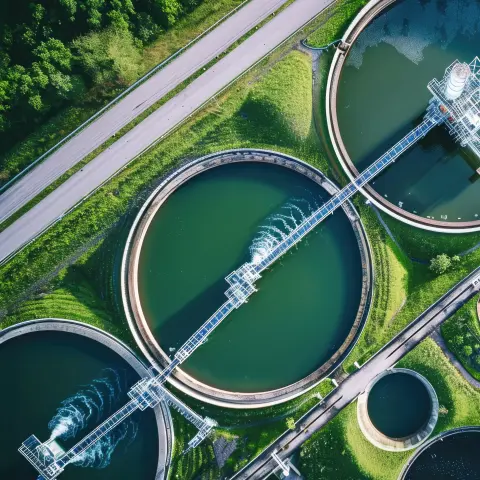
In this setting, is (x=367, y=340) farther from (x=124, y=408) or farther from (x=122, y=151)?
(x=122, y=151)

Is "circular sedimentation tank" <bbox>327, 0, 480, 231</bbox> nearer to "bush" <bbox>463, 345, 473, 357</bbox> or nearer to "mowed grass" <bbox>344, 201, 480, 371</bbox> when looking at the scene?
"mowed grass" <bbox>344, 201, 480, 371</bbox>

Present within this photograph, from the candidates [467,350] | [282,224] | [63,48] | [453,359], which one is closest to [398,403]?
[453,359]

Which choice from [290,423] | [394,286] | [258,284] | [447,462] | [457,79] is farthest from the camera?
[258,284]

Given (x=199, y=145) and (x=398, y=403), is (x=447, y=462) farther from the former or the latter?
(x=199, y=145)

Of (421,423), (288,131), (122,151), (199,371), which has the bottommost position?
(421,423)

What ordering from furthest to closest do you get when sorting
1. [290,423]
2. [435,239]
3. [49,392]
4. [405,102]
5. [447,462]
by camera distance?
[405,102] → [435,239] → [447,462] → [49,392] → [290,423]

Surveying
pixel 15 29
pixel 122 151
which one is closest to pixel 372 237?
pixel 122 151

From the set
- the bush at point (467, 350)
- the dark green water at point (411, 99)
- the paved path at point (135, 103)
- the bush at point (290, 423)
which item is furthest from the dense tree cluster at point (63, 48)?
the bush at point (467, 350)
